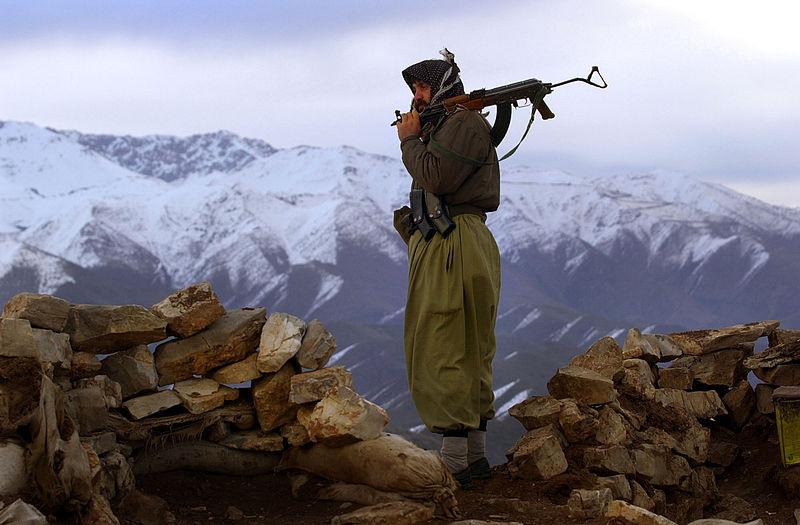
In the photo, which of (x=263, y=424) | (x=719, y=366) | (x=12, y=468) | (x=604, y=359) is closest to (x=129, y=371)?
(x=263, y=424)

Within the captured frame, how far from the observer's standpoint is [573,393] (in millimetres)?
7195

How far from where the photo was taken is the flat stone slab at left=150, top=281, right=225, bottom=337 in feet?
21.1

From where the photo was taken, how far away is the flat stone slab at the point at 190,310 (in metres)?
6.42

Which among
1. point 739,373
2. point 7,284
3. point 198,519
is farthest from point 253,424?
point 7,284

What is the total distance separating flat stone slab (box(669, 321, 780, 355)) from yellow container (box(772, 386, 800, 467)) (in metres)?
1.37

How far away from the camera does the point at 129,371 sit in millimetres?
6234

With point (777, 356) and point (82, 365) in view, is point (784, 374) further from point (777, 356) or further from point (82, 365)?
point (82, 365)

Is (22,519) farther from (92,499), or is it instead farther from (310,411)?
(310,411)

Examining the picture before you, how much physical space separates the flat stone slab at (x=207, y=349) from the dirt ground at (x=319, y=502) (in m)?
0.62

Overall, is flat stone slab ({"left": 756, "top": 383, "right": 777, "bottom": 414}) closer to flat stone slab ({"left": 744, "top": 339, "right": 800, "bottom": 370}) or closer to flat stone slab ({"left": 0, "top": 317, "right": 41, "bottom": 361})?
flat stone slab ({"left": 744, "top": 339, "right": 800, "bottom": 370})

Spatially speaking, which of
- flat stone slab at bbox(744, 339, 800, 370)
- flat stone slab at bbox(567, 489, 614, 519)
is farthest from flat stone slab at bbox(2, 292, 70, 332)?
flat stone slab at bbox(744, 339, 800, 370)

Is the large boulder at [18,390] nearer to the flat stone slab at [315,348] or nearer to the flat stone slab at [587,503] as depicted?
the flat stone slab at [315,348]

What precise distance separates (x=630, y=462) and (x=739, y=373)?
2.00 m

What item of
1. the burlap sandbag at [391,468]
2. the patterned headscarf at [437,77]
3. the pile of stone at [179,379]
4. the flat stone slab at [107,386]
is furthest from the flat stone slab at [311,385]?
the patterned headscarf at [437,77]
